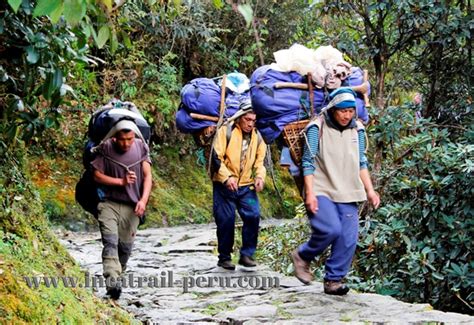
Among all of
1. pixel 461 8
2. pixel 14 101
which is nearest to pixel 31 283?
pixel 14 101

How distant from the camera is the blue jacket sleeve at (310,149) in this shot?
215 inches

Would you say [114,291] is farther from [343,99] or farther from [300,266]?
[343,99]

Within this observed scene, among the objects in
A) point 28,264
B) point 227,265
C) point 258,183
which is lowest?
point 227,265

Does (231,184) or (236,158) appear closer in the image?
(231,184)

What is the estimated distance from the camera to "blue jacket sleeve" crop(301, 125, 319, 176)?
5473 millimetres

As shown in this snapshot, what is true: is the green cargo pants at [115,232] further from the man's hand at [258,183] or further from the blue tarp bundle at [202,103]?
the man's hand at [258,183]

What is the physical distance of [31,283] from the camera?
3.77 meters

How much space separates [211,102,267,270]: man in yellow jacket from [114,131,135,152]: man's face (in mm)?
1164

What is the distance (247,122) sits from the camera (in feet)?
22.8

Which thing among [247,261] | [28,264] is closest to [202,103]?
[247,261]

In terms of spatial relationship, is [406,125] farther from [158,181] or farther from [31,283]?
[158,181]

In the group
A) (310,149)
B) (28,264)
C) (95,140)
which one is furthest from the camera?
(95,140)

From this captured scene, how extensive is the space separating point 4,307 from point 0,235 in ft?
4.54

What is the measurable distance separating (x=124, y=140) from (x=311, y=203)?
5.77ft
